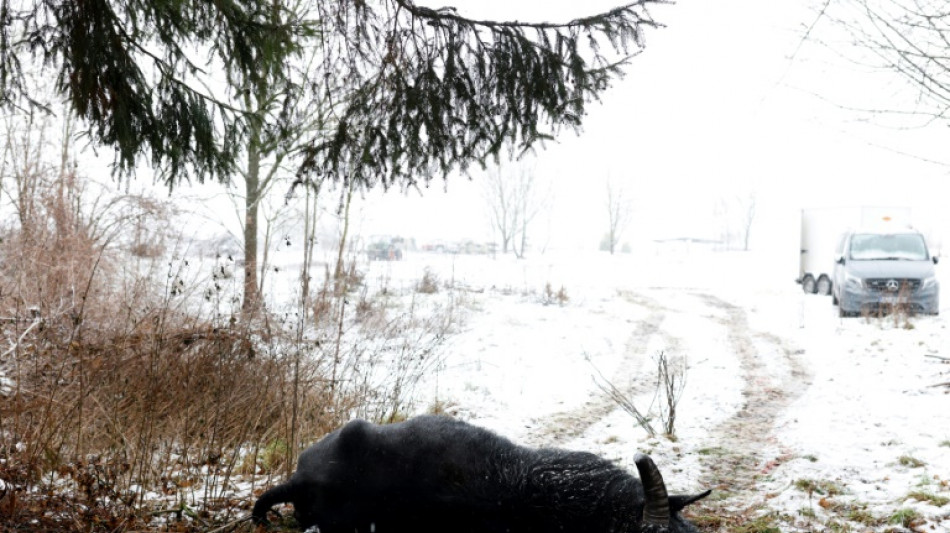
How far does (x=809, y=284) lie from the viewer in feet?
67.9

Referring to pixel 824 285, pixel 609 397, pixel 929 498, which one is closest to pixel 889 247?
pixel 824 285

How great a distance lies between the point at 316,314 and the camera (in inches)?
300

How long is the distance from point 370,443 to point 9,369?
298cm

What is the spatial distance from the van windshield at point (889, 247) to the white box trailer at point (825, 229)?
3.77m

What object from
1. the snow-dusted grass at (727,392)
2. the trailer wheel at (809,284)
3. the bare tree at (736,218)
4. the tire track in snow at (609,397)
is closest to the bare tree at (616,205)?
the bare tree at (736,218)

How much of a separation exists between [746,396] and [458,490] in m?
6.32

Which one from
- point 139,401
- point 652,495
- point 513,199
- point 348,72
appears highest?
point 513,199

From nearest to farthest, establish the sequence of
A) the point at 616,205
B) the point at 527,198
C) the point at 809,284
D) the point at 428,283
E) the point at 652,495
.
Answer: the point at 652,495 < the point at 428,283 < the point at 809,284 < the point at 527,198 < the point at 616,205

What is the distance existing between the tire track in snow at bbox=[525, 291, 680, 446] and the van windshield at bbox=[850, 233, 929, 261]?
5.09m

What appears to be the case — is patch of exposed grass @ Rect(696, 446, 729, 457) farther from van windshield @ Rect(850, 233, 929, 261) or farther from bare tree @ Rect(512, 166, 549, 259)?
bare tree @ Rect(512, 166, 549, 259)

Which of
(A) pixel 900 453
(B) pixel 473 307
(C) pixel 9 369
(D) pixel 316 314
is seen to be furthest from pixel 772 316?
(C) pixel 9 369

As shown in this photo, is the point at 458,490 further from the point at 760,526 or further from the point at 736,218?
the point at 736,218

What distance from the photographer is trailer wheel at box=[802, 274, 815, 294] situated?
20.5m

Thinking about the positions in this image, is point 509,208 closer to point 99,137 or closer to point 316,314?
point 316,314
